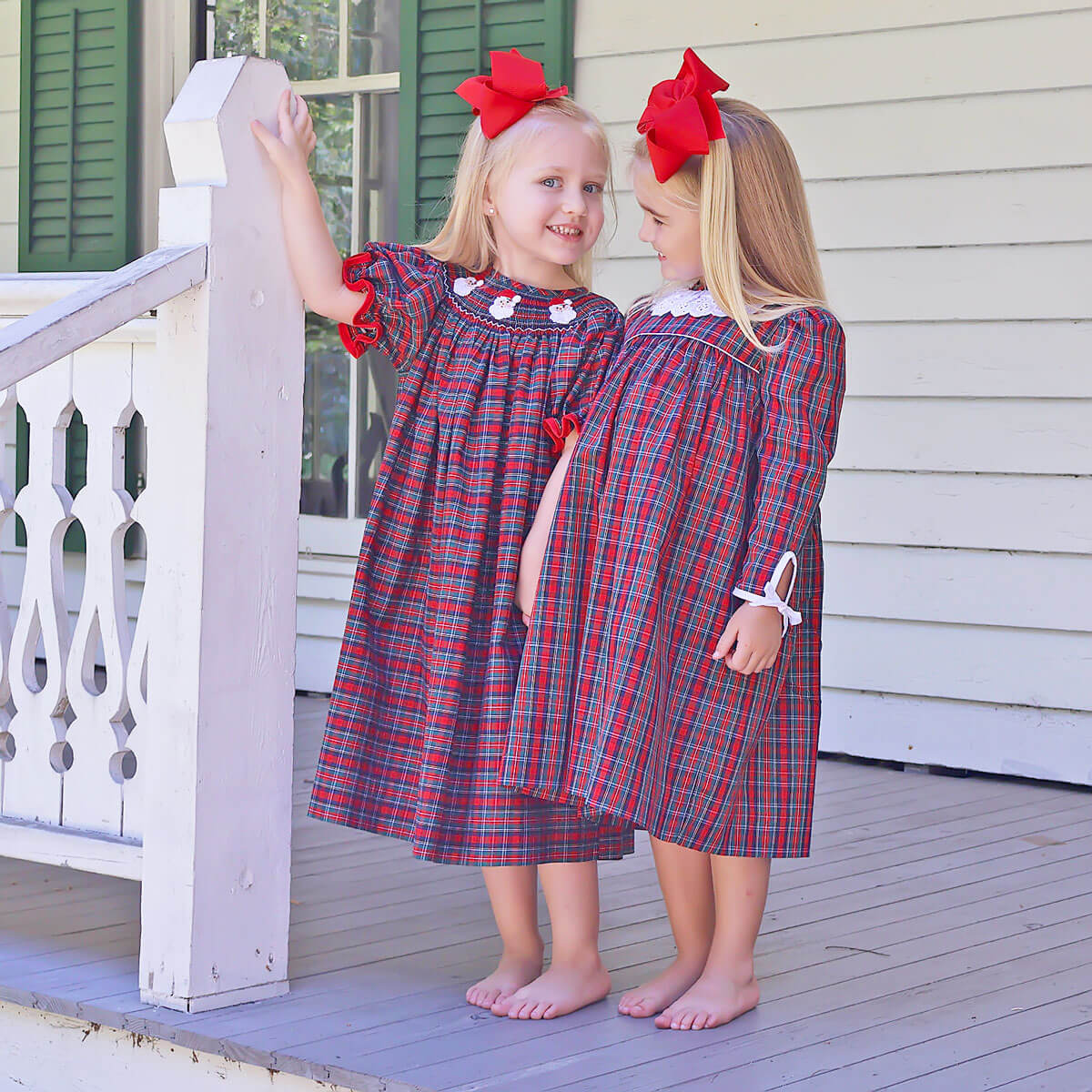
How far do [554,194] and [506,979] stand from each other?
1058mm

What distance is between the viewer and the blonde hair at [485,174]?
2.11m

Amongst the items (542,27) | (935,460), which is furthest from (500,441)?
(542,27)

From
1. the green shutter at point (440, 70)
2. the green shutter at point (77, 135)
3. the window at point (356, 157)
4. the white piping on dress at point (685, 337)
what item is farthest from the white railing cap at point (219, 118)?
the green shutter at point (77, 135)

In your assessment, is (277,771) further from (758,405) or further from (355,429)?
(355,429)

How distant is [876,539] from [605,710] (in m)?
2.07

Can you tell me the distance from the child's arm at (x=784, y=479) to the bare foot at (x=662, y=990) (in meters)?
0.45

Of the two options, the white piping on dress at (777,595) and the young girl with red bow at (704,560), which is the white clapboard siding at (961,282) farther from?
the white piping on dress at (777,595)

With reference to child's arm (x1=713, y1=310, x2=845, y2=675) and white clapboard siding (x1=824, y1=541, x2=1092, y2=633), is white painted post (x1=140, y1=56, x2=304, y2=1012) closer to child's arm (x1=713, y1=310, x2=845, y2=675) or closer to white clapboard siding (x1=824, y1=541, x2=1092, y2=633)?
child's arm (x1=713, y1=310, x2=845, y2=675)

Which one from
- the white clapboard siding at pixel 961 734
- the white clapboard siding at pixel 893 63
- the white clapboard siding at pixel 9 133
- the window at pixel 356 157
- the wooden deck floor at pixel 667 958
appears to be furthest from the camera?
the white clapboard siding at pixel 9 133

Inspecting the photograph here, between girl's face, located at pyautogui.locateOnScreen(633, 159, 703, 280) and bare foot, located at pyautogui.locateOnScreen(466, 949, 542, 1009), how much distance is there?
37.6 inches

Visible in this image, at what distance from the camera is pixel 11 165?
17.5 ft

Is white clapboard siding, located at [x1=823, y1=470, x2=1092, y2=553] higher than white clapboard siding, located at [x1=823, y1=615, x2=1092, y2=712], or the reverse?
white clapboard siding, located at [x1=823, y1=470, x2=1092, y2=553]

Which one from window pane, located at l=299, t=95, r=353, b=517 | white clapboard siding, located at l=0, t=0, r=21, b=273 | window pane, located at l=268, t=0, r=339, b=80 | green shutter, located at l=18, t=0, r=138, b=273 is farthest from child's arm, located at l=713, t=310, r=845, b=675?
white clapboard siding, located at l=0, t=0, r=21, b=273

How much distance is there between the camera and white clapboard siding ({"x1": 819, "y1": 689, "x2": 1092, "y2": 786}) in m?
3.65
